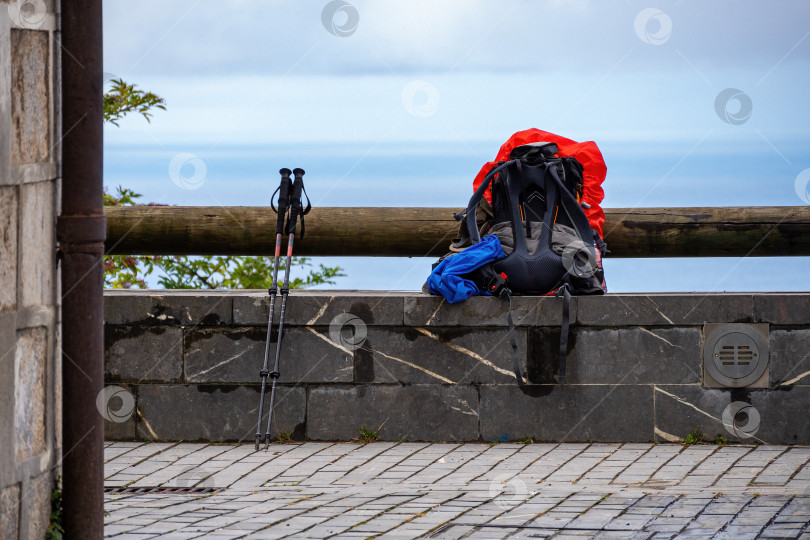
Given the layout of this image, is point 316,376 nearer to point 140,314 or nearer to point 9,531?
point 140,314

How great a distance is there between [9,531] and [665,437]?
4.13 m

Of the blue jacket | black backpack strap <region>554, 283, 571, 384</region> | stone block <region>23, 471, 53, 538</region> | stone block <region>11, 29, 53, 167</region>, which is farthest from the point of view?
the blue jacket

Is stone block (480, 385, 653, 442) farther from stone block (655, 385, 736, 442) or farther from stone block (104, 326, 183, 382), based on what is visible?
stone block (104, 326, 183, 382)

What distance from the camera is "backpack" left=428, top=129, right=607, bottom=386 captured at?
674cm

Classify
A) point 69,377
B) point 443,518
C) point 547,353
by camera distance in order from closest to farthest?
point 69,377, point 443,518, point 547,353

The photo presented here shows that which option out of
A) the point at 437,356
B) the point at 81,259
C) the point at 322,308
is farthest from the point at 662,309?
the point at 81,259

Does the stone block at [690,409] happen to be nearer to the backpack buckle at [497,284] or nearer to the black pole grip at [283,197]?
the backpack buckle at [497,284]

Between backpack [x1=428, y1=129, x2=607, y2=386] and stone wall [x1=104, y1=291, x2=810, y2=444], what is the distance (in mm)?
114

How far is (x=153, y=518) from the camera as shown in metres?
5.08

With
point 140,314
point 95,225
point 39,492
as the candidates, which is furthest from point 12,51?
point 140,314

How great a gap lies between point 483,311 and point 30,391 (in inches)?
127

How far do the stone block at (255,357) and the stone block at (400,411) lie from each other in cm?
13

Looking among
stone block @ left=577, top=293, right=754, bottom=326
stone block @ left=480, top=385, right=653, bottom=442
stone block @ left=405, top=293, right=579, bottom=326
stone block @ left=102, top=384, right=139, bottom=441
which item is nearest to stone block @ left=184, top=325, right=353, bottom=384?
stone block @ left=102, top=384, right=139, bottom=441

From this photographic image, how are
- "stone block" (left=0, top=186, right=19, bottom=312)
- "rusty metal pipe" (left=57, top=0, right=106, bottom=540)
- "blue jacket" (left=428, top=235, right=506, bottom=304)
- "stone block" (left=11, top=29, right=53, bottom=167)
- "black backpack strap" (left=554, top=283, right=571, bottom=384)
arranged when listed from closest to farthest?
1. "stone block" (left=0, top=186, right=19, bottom=312)
2. "stone block" (left=11, top=29, right=53, bottom=167)
3. "rusty metal pipe" (left=57, top=0, right=106, bottom=540)
4. "black backpack strap" (left=554, top=283, right=571, bottom=384)
5. "blue jacket" (left=428, top=235, right=506, bottom=304)
